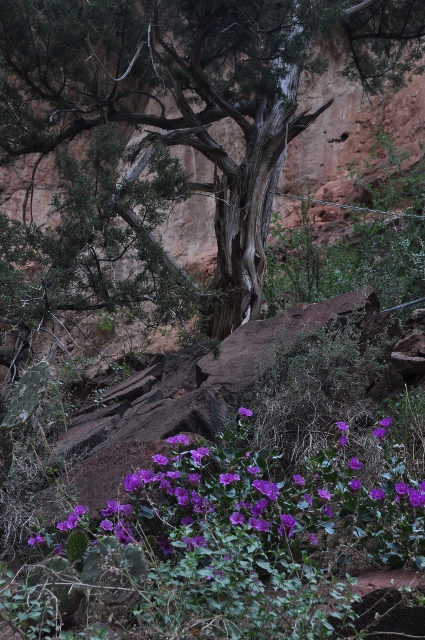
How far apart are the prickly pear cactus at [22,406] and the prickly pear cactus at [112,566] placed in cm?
121

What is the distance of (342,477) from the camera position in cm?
367

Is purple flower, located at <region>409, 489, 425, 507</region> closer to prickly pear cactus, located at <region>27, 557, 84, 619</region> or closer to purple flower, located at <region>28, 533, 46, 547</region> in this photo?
prickly pear cactus, located at <region>27, 557, 84, 619</region>

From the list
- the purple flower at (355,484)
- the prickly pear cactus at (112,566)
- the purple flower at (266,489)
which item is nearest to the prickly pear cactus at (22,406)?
the prickly pear cactus at (112,566)

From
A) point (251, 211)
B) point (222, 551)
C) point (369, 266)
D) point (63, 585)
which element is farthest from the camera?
point (251, 211)

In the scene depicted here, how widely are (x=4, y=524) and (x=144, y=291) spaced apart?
2.74 m

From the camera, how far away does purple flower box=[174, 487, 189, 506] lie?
3398mm

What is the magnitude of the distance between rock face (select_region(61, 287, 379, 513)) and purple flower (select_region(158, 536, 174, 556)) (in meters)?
0.55

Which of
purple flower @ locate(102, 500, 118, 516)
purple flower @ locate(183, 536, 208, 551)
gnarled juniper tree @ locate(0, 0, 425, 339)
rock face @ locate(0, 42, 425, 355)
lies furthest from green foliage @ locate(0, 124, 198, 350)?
rock face @ locate(0, 42, 425, 355)

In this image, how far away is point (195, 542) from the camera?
305 centimetres

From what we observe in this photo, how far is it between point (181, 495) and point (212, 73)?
7.90 metres

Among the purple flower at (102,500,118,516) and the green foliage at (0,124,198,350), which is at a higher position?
the green foliage at (0,124,198,350)

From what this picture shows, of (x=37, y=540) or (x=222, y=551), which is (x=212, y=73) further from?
(x=222, y=551)

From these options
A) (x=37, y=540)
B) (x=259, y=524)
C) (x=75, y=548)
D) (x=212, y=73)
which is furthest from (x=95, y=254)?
(x=212, y=73)

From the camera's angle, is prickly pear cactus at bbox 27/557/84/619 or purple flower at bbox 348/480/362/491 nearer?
prickly pear cactus at bbox 27/557/84/619
